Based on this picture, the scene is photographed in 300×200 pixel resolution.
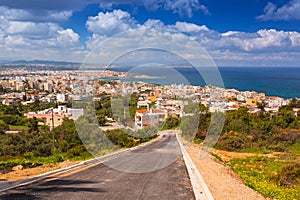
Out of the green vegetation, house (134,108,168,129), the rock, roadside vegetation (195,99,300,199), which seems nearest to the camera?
the green vegetation

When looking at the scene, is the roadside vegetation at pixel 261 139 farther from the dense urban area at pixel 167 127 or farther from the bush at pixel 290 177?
the bush at pixel 290 177

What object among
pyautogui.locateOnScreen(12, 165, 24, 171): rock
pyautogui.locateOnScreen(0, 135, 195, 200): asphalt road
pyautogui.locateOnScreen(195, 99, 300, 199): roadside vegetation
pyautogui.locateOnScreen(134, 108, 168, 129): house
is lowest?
pyautogui.locateOnScreen(195, 99, 300, 199): roadside vegetation

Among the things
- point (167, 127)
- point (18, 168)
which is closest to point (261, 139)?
point (167, 127)

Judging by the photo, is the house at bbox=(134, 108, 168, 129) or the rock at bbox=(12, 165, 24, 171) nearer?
the rock at bbox=(12, 165, 24, 171)

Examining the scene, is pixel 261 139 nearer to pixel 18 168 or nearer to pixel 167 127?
pixel 167 127

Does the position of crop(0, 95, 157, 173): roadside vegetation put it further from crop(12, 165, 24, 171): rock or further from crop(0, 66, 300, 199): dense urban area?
crop(12, 165, 24, 171): rock

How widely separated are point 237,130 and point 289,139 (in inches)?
152

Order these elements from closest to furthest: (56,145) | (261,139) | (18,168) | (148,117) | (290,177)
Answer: (18,168) < (290,177) < (148,117) < (56,145) < (261,139)

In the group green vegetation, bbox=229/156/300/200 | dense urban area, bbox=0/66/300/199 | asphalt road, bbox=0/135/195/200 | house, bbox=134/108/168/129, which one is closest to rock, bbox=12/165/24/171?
dense urban area, bbox=0/66/300/199

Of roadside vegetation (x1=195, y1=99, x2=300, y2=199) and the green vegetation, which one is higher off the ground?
the green vegetation

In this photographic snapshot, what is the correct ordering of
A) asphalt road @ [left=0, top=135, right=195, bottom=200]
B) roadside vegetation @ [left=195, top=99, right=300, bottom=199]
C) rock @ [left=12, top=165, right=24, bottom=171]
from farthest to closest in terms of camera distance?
1. roadside vegetation @ [left=195, top=99, right=300, bottom=199]
2. rock @ [left=12, top=165, right=24, bottom=171]
3. asphalt road @ [left=0, top=135, right=195, bottom=200]

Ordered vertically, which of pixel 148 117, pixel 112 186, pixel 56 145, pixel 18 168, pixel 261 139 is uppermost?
pixel 148 117

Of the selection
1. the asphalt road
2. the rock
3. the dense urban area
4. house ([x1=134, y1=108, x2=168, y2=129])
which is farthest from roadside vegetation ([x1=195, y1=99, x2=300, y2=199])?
the rock

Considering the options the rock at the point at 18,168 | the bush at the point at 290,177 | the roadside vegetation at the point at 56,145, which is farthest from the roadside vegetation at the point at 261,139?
the rock at the point at 18,168
